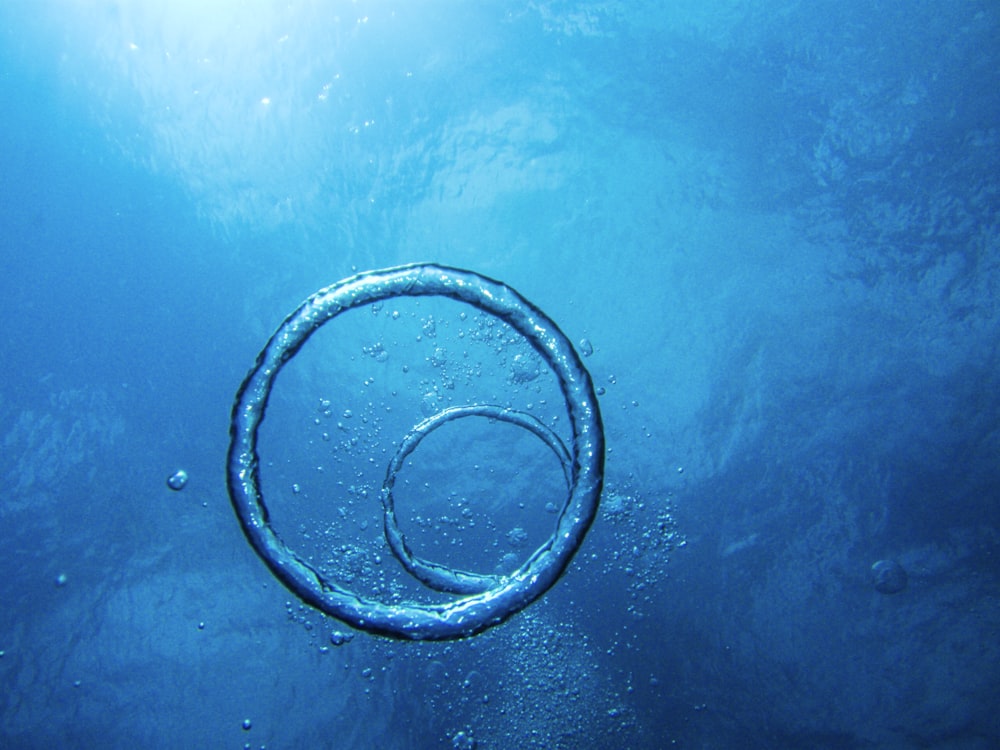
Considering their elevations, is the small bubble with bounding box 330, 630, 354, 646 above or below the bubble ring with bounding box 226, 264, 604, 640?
below

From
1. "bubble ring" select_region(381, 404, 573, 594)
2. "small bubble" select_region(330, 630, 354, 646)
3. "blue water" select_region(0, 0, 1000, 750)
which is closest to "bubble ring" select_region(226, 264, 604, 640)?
"bubble ring" select_region(381, 404, 573, 594)

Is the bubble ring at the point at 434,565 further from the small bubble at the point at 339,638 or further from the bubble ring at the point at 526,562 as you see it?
the small bubble at the point at 339,638

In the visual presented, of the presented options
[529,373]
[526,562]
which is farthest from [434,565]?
[529,373]

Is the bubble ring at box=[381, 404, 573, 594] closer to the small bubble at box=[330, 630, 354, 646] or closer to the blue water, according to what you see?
the blue water

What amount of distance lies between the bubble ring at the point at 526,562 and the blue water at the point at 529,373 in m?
4.07

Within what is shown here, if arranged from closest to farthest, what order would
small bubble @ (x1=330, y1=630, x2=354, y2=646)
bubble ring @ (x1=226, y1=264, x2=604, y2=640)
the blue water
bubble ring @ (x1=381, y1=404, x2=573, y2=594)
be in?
bubble ring @ (x1=226, y1=264, x2=604, y2=640), bubble ring @ (x1=381, y1=404, x2=573, y2=594), the blue water, small bubble @ (x1=330, y1=630, x2=354, y2=646)

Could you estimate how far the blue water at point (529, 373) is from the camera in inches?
275

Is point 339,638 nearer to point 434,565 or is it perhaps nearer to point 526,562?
point 434,565

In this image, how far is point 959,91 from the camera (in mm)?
7230

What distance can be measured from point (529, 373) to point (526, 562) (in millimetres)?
4745

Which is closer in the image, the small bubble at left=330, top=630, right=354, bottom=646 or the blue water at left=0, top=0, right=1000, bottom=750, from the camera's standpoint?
the blue water at left=0, top=0, right=1000, bottom=750

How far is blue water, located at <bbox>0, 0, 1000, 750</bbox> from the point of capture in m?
6.99

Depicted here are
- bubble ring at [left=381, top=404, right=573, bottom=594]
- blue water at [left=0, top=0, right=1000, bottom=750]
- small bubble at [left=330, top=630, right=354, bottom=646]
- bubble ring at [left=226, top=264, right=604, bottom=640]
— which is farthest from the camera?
small bubble at [left=330, top=630, right=354, bottom=646]

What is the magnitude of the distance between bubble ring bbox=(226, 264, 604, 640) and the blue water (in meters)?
4.07
